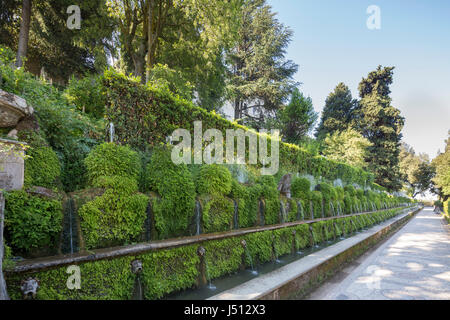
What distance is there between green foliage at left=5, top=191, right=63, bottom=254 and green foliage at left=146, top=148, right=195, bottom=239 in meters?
1.22

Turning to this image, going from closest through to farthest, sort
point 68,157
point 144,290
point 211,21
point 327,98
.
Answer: point 144,290
point 68,157
point 211,21
point 327,98

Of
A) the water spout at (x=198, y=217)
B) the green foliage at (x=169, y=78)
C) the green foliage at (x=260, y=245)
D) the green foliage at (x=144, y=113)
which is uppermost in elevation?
the green foliage at (x=169, y=78)

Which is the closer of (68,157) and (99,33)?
(68,157)

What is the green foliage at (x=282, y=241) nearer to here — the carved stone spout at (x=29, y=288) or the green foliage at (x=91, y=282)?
the green foliage at (x=91, y=282)

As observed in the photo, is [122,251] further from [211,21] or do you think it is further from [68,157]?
[211,21]

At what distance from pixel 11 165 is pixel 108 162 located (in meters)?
1.07

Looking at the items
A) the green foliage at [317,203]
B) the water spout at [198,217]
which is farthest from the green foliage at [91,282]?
the green foliage at [317,203]

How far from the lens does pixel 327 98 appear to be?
3253cm

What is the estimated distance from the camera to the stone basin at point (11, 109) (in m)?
2.47

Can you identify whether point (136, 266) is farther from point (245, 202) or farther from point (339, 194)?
point (339, 194)

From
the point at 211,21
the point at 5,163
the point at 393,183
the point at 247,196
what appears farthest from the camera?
the point at 393,183

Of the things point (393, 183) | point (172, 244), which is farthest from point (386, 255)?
point (393, 183)

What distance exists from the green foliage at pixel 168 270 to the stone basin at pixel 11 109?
2.20 m
